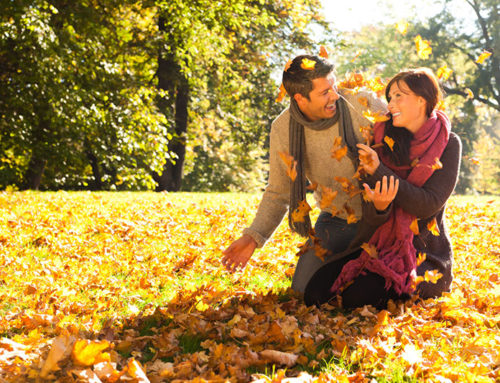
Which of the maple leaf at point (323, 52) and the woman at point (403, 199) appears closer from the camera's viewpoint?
the woman at point (403, 199)

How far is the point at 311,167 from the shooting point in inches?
151

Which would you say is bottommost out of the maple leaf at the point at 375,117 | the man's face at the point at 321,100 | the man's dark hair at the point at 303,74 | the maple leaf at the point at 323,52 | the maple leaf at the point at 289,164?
the maple leaf at the point at 289,164

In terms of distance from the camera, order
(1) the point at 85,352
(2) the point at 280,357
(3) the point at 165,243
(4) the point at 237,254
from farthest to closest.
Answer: (3) the point at 165,243 < (4) the point at 237,254 < (2) the point at 280,357 < (1) the point at 85,352

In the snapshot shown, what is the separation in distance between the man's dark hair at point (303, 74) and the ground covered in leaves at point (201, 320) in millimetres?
1443

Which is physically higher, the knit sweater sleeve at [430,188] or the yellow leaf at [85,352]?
the knit sweater sleeve at [430,188]

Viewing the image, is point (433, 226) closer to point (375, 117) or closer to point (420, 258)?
point (420, 258)

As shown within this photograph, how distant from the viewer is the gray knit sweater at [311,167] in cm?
360

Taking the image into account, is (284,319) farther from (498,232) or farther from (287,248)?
(498,232)

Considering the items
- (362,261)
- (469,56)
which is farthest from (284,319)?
(469,56)

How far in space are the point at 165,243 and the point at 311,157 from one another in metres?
2.14

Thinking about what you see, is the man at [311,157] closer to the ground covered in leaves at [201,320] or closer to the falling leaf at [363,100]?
the falling leaf at [363,100]

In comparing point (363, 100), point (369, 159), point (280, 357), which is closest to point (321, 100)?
point (363, 100)

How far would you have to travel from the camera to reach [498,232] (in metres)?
6.25

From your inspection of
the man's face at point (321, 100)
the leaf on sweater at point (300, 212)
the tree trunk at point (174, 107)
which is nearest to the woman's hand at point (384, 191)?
the leaf on sweater at point (300, 212)
